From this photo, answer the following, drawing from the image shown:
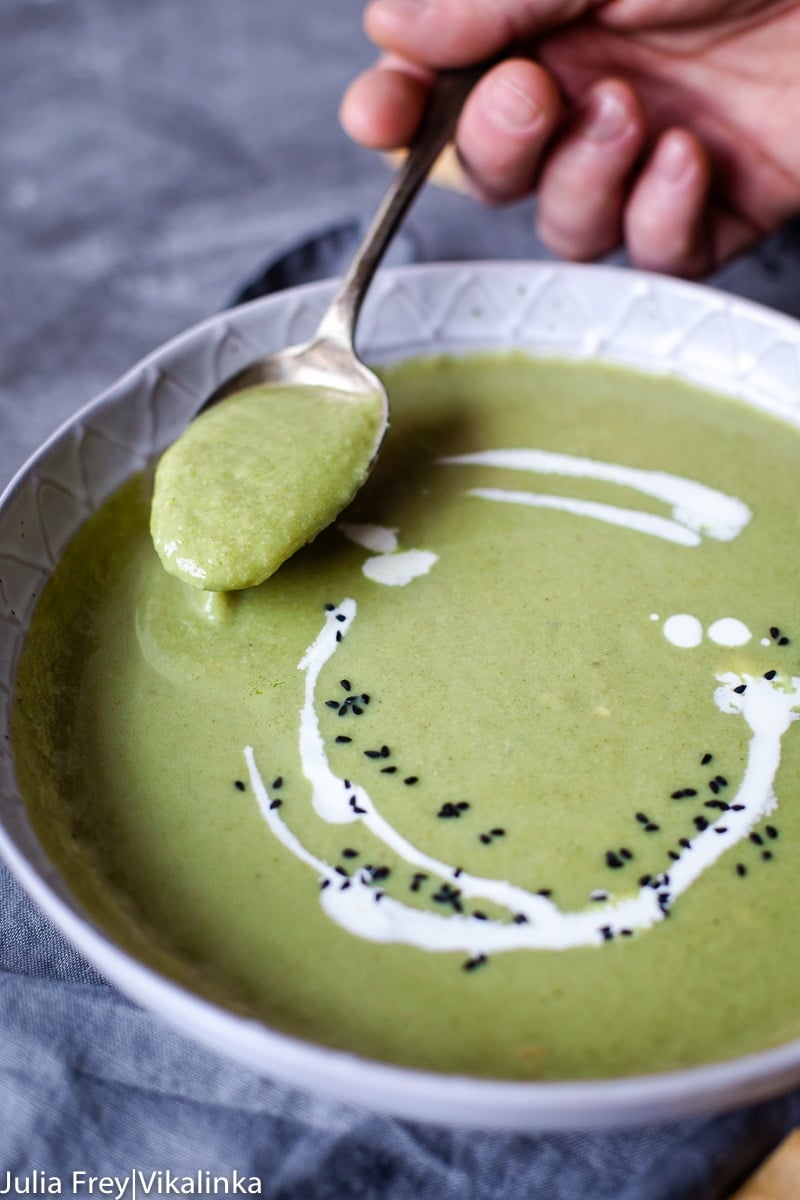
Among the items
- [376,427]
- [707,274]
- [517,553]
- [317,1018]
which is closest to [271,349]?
[376,427]

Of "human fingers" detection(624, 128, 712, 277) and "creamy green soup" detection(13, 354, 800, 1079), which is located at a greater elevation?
"human fingers" detection(624, 128, 712, 277)

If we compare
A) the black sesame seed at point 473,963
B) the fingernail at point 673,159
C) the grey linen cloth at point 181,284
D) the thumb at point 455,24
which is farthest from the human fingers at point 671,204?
the black sesame seed at point 473,963

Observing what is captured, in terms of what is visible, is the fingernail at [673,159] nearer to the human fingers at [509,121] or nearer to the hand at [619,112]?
the hand at [619,112]

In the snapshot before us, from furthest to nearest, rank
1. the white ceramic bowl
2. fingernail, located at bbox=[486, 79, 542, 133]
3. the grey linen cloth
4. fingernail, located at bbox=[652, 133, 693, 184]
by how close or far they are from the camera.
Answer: fingernail, located at bbox=[652, 133, 693, 184] < fingernail, located at bbox=[486, 79, 542, 133] < the grey linen cloth < the white ceramic bowl

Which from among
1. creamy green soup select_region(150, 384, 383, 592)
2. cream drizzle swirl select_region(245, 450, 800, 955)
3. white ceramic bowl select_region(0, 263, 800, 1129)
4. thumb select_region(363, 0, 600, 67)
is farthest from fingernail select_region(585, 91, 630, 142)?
cream drizzle swirl select_region(245, 450, 800, 955)

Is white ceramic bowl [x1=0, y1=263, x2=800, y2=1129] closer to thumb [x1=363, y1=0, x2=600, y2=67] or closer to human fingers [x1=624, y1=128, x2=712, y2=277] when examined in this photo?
human fingers [x1=624, y1=128, x2=712, y2=277]

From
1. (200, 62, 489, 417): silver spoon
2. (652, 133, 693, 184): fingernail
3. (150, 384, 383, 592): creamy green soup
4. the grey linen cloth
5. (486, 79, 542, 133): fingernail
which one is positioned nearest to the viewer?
the grey linen cloth
